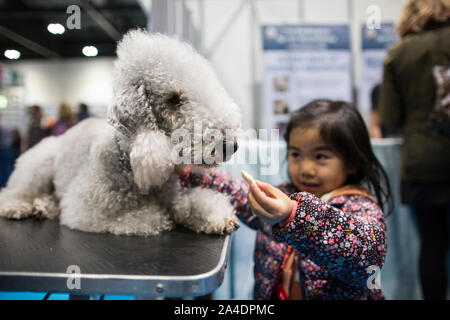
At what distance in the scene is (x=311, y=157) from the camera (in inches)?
31.5

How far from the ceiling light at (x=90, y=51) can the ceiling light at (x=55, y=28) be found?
76mm

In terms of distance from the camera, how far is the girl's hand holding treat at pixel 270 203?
1.94 feet

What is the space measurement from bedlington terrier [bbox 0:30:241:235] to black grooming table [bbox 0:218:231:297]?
0.15 feet

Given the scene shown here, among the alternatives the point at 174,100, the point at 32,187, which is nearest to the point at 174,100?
the point at 174,100

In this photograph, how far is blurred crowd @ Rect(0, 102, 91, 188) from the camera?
1100 millimetres

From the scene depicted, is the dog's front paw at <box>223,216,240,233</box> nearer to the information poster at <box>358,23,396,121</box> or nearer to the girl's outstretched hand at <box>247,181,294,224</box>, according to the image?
the girl's outstretched hand at <box>247,181,294,224</box>

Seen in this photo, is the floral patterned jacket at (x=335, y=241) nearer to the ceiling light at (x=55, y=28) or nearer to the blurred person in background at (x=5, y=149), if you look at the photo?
the ceiling light at (x=55, y=28)

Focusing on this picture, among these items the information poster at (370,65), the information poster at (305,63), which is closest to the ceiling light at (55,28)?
the information poster at (305,63)

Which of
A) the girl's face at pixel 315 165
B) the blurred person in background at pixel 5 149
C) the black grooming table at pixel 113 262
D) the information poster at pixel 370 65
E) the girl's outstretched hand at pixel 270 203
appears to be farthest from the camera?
the information poster at pixel 370 65

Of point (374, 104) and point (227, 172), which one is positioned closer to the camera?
point (227, 172)

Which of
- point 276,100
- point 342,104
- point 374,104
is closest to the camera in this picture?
point 342,104

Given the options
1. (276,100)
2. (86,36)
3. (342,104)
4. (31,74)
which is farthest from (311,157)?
(276,100)

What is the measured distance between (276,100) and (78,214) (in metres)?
1.71

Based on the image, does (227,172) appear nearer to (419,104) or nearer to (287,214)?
(287,214)
